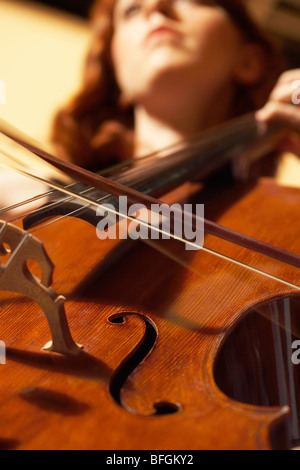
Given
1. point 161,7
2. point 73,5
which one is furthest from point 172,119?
point 73,5

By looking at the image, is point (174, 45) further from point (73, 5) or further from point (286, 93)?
point (73, 5)

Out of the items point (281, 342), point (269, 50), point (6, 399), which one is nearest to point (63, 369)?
point (6, 399)

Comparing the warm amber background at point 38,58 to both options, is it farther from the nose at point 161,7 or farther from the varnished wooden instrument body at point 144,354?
the varnished wooden instrument body at point 144,354

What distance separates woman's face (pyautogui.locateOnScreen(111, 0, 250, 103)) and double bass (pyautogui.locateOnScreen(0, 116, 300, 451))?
38 centimetres

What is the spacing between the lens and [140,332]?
13.8 inches

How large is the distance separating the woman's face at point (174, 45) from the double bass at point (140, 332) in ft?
1.26

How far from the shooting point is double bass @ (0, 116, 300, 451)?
0.87ft

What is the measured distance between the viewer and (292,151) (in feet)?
3.14

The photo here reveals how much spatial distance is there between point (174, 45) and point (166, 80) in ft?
0.21

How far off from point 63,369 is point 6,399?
0.04m

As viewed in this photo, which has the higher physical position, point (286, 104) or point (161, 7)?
point (161, 7)

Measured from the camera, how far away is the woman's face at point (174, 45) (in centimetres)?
85

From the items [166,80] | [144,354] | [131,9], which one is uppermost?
[131,9]

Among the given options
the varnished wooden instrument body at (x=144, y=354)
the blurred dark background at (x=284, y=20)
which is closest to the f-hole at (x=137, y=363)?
the varnished wooden instrument body at (x=144, y=354)
